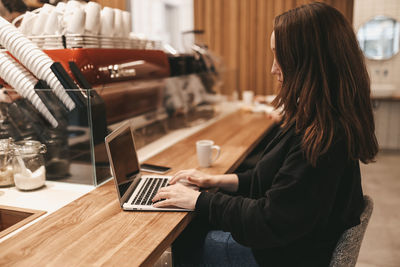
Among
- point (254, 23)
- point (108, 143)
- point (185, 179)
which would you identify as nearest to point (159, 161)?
point (185, 179)

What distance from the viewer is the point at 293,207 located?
2.84 ft

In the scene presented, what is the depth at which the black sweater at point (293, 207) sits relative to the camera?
861 mm

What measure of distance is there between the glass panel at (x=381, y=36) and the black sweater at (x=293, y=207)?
13.4 feet

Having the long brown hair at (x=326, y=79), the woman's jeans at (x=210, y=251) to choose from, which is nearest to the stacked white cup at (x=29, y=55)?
the woman's jeans at (x=210, y=251)

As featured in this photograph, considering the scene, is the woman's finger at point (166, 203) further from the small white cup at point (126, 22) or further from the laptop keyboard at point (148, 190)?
the small white cup at point (126, 22)

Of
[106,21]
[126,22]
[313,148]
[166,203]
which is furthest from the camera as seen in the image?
[126,22]

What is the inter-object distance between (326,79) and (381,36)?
4207mm

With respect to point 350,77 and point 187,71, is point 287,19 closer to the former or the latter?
point 350,77

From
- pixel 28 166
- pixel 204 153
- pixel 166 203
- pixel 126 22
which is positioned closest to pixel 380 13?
pixel 126 22

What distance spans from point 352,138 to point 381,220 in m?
2.12

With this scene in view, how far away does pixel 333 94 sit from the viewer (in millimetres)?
909

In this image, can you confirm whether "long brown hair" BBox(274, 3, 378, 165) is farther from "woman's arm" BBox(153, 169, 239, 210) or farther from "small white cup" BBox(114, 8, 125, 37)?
"small white cup" BBox(114, 8, 125, 37)

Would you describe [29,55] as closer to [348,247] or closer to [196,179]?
[196,179]

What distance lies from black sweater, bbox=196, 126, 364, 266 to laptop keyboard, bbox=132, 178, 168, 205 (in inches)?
7.3
